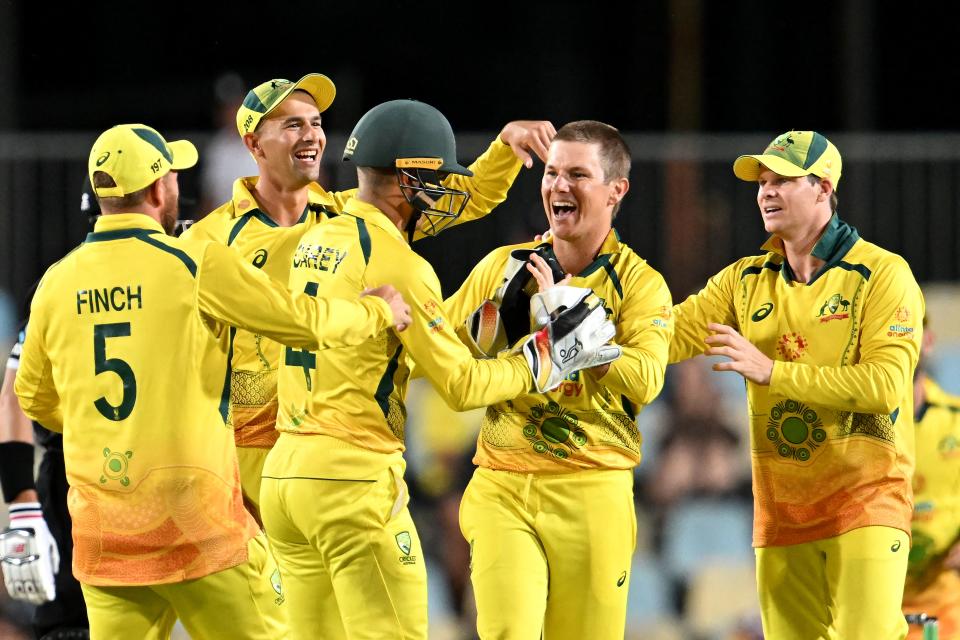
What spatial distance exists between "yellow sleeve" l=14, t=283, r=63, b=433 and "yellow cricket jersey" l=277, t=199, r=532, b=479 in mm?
925

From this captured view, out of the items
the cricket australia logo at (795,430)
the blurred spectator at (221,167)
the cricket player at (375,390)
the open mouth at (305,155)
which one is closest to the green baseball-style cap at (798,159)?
the cricket australia logo at (795,430)

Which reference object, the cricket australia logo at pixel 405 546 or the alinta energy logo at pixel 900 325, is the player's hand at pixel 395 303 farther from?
the alinta energy logo at pixel 900 325

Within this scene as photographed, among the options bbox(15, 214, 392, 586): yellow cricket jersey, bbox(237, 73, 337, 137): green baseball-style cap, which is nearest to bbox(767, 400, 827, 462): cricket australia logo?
bbox(15, 214, 392, 586): yellow cricket jersey

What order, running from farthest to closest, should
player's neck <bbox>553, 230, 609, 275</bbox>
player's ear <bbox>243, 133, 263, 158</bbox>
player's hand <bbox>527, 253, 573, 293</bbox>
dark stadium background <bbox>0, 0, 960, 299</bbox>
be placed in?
dark stadium background <bbox>0, 0, 960, 299</bbox> < player's ear <bbox>243, 133, 263, 158</bbox> < player's neck <bbox>553, 230, 609, 275</bbox> < player's hand <bbox>527, 253, 573, 293</bbox>

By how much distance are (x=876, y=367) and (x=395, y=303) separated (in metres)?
1.96

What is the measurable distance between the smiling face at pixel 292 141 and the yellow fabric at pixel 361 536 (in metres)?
1.58

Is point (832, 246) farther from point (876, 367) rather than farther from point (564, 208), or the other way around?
point (564, 208)

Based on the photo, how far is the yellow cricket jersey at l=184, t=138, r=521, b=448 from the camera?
7285 mm

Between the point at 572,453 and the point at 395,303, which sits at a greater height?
the point at 395,303

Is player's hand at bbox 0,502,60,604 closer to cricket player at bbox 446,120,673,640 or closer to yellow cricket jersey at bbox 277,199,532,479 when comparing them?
yellow cricket jersey at bbox 277,199,532,479

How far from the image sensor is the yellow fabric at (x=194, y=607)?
604 cm

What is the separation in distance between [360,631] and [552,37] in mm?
12670

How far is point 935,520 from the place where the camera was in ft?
28.7

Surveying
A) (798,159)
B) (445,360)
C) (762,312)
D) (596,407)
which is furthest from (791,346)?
(445,360)
